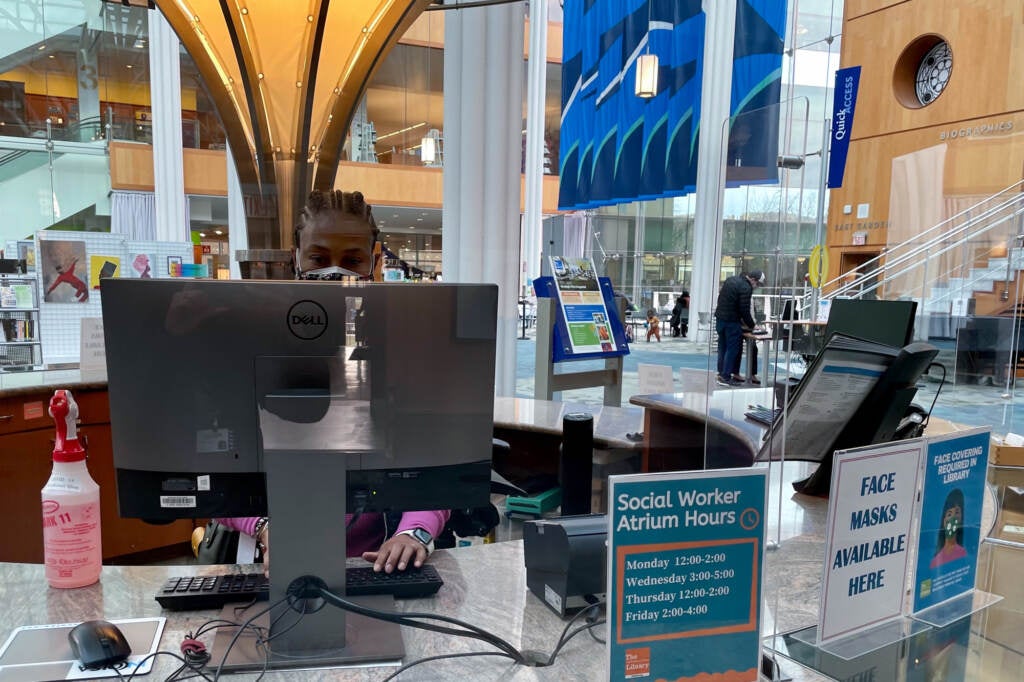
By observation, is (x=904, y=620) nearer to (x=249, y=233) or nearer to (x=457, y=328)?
(x=457, y=328)

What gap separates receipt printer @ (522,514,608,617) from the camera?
3.29ft

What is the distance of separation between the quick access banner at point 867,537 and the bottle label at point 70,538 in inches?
43.5

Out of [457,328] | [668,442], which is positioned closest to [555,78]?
[668,442]

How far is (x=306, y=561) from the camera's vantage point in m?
0.91

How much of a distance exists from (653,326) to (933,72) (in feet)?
20.0

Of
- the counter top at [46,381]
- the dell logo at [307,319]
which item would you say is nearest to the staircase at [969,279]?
the dell logo at [307,319]

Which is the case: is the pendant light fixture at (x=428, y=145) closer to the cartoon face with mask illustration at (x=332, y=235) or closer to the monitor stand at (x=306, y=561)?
the cartoon face with mask illustration at (x=332, y=235)

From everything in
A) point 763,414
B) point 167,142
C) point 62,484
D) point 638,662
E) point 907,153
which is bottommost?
point 638,662

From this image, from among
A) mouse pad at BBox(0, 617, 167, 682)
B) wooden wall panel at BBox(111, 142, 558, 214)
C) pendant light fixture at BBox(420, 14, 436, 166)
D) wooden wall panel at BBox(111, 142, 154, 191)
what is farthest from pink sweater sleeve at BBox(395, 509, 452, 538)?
pendant light fixture at BBox(420, 14, 436, 166)

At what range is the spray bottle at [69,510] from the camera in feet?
3.34

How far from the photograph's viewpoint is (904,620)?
96 centimetres

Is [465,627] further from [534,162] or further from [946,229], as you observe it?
[534,162]

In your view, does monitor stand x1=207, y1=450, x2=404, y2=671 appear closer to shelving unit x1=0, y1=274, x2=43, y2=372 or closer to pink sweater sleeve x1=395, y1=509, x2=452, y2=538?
pink sweater sleeve x1=395, y1=509, x2=452, y2=538

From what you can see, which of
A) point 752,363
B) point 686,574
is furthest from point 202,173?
point 686,574
